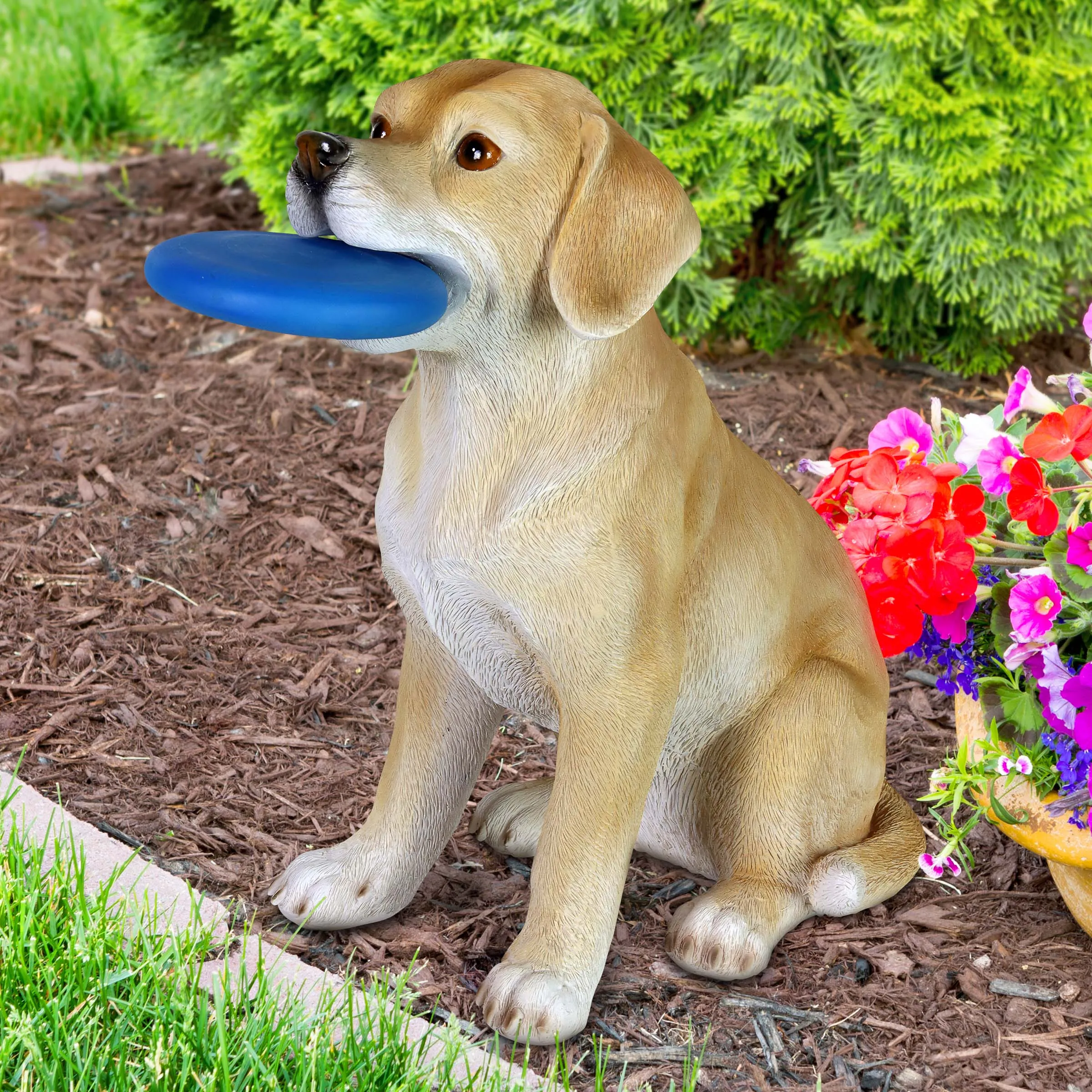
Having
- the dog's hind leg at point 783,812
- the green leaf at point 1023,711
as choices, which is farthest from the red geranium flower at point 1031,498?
the dog's hind leg at point 783,812

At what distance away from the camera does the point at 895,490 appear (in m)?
2.64

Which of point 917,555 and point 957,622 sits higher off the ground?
point 917,555

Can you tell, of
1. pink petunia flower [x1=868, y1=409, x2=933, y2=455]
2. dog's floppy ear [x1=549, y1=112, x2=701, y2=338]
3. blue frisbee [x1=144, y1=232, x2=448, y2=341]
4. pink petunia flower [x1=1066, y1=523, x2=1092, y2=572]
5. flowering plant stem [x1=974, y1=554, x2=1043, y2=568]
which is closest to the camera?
blue frisbee [x1=144, y1=232, x2=448, y2=341]

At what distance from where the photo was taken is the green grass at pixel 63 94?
24.5ft

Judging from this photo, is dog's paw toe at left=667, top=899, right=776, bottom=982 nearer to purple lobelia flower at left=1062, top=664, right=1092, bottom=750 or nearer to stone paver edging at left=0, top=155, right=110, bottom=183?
purple lobelia flower at left=1062, top=664, right=1092, bottom=750

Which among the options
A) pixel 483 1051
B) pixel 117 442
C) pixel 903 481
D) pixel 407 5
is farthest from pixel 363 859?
pixel 407 5

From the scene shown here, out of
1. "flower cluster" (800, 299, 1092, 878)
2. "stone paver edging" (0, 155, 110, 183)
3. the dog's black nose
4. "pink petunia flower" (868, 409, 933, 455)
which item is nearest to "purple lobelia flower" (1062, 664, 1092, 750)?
"flower cluster" (800, 299, 1092, 878)

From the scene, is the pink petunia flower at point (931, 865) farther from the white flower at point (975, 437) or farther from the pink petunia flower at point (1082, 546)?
the white flower at point (975, 437)

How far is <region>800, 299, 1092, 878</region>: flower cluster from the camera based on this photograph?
8.04 ft

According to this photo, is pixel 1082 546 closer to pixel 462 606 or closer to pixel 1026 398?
pixel 1026 398

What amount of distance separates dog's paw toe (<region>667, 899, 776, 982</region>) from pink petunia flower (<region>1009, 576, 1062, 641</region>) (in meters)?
0.72

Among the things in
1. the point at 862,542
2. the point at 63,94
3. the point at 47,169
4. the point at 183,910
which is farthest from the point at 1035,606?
the point at 63,94

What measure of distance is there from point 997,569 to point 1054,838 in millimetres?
536

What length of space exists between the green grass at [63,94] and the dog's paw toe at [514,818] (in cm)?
522
